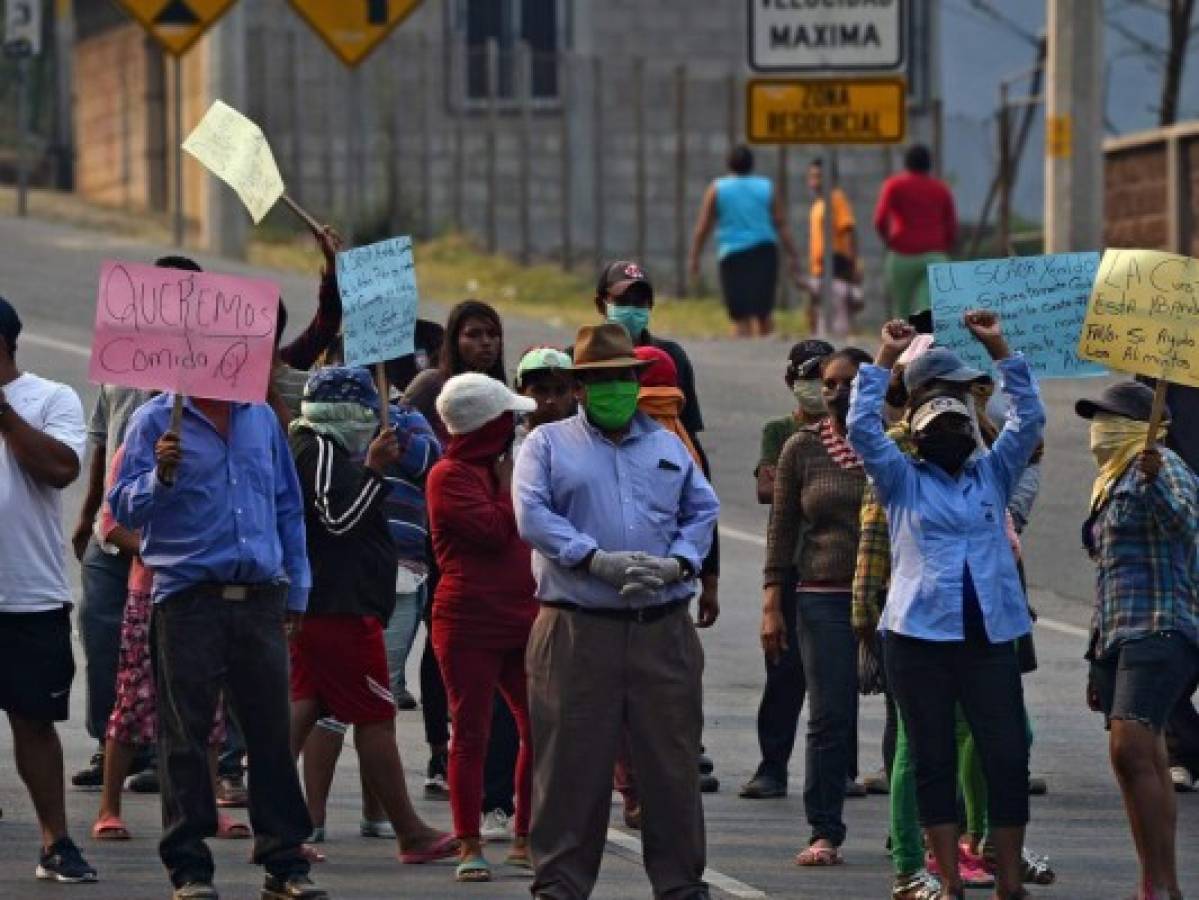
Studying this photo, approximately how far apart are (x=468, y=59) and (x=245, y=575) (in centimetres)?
2436

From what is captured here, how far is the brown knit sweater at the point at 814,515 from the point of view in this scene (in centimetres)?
1309

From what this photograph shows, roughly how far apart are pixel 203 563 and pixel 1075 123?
57.4 feet

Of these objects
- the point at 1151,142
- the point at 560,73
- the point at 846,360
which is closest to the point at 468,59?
the point at 560,73

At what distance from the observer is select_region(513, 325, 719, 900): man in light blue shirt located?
11172 millimetres

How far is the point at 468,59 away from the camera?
117ft

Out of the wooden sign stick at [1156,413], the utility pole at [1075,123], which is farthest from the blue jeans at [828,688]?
the utility pole at [1075,123]

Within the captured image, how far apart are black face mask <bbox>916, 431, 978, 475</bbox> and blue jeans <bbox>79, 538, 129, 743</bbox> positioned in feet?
11.0

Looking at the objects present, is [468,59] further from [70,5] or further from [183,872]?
[183,872]

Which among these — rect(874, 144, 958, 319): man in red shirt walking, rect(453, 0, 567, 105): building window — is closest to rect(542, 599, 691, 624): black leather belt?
rect(874, 144, 958, 319): man in red shirt walking

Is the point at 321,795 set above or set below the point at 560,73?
below

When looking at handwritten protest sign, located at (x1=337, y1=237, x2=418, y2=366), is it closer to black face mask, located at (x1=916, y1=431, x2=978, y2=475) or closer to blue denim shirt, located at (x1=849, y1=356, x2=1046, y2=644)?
blue denim shirt, located at (x1=849, y1=356, x2=1046, y2=644)

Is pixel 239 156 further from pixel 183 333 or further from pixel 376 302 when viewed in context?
pixel 183 333

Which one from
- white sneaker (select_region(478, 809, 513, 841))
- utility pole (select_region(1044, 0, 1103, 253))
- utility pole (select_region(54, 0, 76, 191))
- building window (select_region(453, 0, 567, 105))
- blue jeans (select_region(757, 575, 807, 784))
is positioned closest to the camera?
white sneaker (select_region(478, 809, 513, 841))

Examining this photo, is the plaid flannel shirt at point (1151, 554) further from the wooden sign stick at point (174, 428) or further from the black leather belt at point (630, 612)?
the wooden sign stick at point (174, 428)
